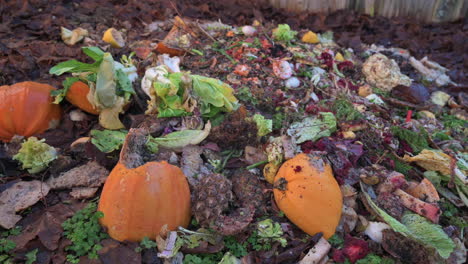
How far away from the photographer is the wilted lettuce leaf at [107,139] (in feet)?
8.65

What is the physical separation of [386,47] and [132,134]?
3670mm

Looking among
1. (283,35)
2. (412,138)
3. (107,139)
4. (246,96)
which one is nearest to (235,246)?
(107,139)

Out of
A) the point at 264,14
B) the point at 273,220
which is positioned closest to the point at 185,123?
the point at 273,220

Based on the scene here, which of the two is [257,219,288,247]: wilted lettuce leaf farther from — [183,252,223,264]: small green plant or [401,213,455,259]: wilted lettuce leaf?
[401,213,455,259]: wilted lettuce leaf

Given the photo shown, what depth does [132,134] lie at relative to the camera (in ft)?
8.18

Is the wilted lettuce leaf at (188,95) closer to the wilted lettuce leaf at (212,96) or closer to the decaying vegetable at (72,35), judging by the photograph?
the wilted lettuce leaf at (212,96)

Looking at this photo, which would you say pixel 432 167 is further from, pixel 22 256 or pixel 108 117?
pixel 22 256

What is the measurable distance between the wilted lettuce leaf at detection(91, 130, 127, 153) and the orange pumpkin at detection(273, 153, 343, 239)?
1107 millimetres

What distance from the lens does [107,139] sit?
2711 mm

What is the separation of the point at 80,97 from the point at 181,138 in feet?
2.87

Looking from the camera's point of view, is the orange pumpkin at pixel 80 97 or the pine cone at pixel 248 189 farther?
the orange pumpkin at pixel 80 97

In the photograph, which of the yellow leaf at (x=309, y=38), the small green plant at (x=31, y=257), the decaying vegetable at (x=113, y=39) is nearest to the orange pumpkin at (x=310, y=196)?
the small green plant at (x=31, y=257)

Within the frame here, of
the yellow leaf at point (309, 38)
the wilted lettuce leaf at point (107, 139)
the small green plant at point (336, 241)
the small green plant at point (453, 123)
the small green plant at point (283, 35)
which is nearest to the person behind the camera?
the small green plant at point (336, 241)

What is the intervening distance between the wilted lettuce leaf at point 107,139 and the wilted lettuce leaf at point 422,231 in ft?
5.63
